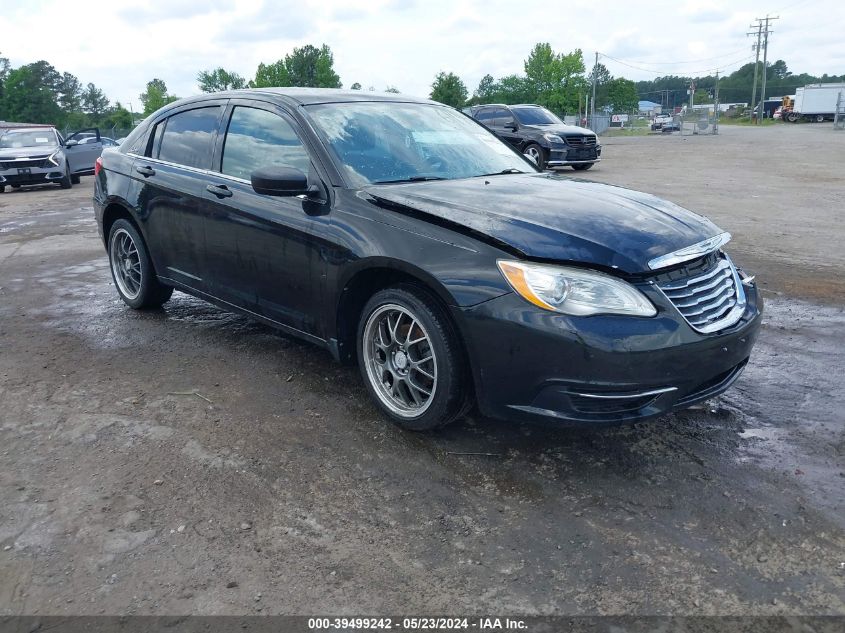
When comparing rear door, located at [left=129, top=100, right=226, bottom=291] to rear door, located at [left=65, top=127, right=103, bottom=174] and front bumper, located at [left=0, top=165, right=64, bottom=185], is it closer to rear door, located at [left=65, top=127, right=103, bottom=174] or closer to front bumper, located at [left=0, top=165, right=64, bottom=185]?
front bumper, located at [left=0, top=165, right=64, bottom=185]

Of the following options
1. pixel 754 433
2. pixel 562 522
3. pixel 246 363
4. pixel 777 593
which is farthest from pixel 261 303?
pixel 777 593

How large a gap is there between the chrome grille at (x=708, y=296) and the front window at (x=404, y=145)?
1.50m

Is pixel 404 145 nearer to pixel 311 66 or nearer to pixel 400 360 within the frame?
pixel 400 360

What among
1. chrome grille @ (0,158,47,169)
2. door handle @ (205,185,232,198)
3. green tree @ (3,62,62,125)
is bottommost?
chrome grille @ (0,158,47,169)

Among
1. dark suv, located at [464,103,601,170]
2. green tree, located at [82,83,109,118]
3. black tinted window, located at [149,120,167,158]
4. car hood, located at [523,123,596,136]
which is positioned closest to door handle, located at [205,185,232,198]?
black tinted window, located at [149,120,167,158]

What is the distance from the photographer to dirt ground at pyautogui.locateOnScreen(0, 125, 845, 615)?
2549 mm

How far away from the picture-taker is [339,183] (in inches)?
156

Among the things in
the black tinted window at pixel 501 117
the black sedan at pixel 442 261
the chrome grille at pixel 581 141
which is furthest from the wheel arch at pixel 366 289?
the black tinted window at pixel 501 117

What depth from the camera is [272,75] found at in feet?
301

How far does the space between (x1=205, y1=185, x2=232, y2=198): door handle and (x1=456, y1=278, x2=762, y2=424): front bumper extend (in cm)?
202

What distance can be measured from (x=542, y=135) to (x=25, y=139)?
1321 centimetres

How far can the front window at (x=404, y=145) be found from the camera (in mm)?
4117

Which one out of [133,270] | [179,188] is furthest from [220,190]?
[133,270]

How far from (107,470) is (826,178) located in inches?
643
